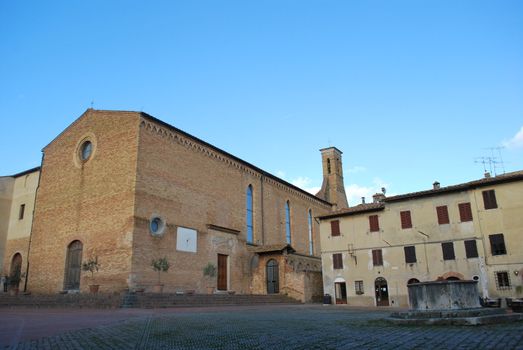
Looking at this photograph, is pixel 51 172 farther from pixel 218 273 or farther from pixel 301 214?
pixel 301 214

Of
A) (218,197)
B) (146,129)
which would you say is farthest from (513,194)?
(146,129)

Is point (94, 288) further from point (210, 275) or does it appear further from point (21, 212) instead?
point (21, 212)

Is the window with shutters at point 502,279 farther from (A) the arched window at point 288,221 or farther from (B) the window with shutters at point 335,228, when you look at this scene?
(A) the arched window at point 288,221

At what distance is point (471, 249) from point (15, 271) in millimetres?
29476

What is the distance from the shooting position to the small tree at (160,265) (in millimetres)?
21797

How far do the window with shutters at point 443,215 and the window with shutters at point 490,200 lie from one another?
2.08 metres

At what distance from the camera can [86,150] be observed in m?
26.1

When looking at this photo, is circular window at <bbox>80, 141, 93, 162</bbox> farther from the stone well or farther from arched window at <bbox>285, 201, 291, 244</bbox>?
the stone well

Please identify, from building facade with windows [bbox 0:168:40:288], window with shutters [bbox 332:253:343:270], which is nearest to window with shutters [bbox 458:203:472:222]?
window with shutters [bbox 332:253:343:270]

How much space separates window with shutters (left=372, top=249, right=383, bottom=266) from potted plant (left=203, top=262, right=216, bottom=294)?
10.2 meters

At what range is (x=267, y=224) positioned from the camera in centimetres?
3378

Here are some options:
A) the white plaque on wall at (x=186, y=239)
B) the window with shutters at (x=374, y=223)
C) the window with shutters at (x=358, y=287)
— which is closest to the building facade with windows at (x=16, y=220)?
the white plaque on wall at (x=186, y=239)

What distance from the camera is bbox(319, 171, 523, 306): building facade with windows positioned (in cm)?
2169

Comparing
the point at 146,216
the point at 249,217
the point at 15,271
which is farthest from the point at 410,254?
the point at 15,271
